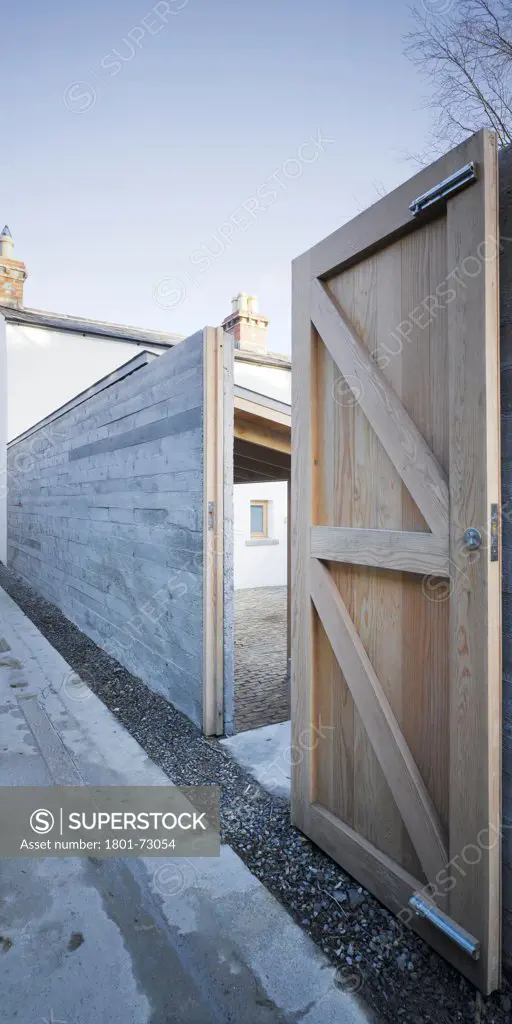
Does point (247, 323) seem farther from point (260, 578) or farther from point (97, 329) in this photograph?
point (260, 578)

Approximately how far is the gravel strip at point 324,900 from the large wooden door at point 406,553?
6cm

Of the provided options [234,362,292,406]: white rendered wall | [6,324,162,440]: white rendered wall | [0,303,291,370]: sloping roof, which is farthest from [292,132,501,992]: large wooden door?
[6,324,162,440]: white rendered wall

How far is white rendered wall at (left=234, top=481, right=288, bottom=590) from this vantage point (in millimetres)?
10781

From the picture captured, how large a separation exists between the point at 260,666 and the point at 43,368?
33.2 feet

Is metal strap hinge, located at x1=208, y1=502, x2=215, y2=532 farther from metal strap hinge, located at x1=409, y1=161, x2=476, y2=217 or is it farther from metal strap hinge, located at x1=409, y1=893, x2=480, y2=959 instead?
metal strap hinge, located at x1=409, y1=893, x2=480, y2=959

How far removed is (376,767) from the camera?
1.88 metres

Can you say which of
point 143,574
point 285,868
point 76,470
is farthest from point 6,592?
point 285,868

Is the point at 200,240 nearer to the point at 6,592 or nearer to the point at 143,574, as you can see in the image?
the point at 143,574

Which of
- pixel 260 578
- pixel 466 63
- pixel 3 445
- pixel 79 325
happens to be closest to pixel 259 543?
pixel 260 578

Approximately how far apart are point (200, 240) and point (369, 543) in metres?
5.17

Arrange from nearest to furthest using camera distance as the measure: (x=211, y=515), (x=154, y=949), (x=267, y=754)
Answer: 1. (x=154, y=949)
2. (x=267, y=754)
3. (x=211, y=515)

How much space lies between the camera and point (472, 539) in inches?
55.2

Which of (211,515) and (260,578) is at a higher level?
(211,515)

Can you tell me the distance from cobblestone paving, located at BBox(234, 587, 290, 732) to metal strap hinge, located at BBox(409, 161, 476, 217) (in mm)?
3163
